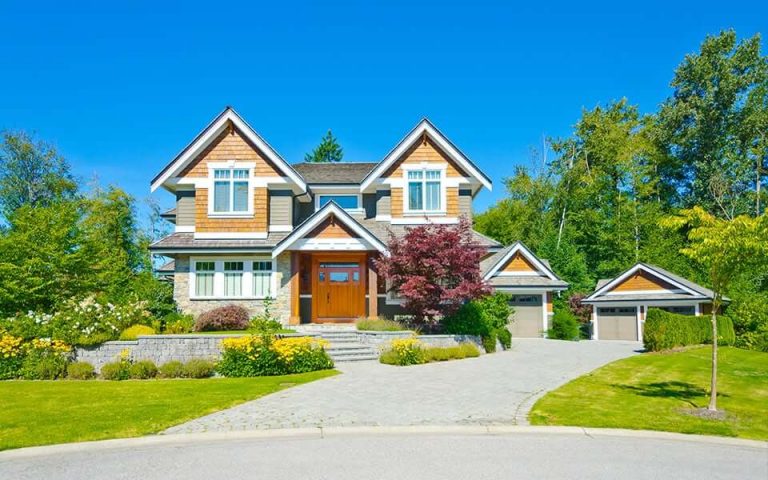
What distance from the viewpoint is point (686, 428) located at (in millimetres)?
8422

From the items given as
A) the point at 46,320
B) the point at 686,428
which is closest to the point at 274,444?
the point at 686,428

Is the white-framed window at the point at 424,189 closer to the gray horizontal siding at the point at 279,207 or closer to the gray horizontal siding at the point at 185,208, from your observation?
Answer: the gray horizontal siding at the point at 279,207

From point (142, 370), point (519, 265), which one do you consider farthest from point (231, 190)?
point (519, 265)

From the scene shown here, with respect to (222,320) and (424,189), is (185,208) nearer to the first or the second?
(222,320)

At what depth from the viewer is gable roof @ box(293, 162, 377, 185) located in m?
25.2

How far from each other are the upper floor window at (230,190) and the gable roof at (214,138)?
1264mm

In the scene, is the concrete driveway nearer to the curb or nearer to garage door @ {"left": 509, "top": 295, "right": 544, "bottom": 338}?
the curb

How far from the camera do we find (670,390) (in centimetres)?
1209

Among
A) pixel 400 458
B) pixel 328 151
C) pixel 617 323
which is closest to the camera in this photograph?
pixel 400 458

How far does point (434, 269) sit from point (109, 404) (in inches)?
436

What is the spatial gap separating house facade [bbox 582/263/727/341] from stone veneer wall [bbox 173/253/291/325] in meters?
19.3

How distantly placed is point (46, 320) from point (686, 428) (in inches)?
687

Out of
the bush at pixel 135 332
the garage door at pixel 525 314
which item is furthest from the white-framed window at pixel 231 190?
the garage door at pixel 525 314

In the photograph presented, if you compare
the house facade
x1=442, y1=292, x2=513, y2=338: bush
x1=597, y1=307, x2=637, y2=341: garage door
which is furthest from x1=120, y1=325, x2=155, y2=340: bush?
x1=597, y1=307, x2=637, y2=341: garage door
